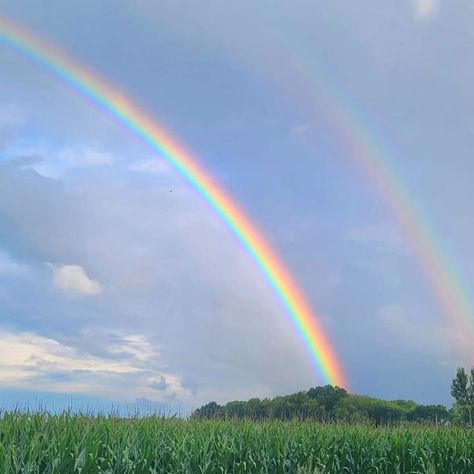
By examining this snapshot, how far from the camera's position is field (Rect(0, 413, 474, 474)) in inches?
316

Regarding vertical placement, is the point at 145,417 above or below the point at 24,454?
above

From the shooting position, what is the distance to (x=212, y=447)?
10.7 m

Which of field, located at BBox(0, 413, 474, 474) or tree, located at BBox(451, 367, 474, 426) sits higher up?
tree, located at BBox(451, 367, 474, 426)

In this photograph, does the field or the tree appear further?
the tree

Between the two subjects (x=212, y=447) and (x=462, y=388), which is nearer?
(x=212, y=447)

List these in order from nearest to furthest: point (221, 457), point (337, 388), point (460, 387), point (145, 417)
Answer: point (221, 457) → point (145, 417) → point (337, 388) → point (460, 387)

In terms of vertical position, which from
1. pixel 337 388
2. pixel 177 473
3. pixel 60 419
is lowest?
pixel 177 473

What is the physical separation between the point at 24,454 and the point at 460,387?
70.2 metres

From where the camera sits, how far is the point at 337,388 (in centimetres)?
5156

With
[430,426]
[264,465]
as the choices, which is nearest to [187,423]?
[264,465]

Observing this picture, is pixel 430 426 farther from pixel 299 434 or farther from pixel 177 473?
pixel 177 473

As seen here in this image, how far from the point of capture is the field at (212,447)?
8039mm

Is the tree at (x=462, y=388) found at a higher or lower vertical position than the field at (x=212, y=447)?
higher

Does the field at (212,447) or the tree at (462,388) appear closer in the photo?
the field at (212,447)
